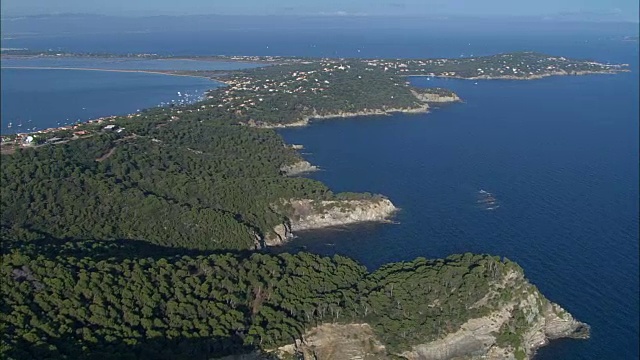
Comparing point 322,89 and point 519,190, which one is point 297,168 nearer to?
point 519,190

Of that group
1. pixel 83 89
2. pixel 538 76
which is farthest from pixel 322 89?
pixel 538 76

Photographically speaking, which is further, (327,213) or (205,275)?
(327,213)

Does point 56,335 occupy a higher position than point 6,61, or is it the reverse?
point 6,61

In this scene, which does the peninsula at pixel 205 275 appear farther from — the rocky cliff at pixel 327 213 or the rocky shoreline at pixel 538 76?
the rocky shoreline at pixel 538 76

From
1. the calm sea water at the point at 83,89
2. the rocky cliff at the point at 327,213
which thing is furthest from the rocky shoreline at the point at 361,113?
the rocky cliff at the point at 327,213

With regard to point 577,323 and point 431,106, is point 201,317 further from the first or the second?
point 431,106

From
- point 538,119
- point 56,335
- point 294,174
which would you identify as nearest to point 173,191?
point 294,174
